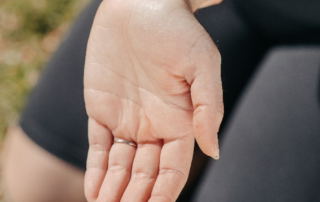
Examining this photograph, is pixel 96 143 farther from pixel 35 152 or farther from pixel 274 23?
pixel 274 23

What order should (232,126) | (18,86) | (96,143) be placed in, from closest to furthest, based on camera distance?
(96,143)
(232,126)
(18,86)

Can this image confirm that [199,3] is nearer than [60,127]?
Yes

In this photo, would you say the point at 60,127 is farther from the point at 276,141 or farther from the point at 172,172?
the point at 276,141

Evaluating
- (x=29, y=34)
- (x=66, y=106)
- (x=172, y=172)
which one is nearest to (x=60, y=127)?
(x=66, y=106)

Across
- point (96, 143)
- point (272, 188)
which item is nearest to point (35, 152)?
point (96, 143)

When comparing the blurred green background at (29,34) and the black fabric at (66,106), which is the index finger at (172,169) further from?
the blurred green background at (29,34)

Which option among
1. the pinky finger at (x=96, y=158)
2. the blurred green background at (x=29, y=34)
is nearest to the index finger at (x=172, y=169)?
the pinky finger at (x=96, y=158)
